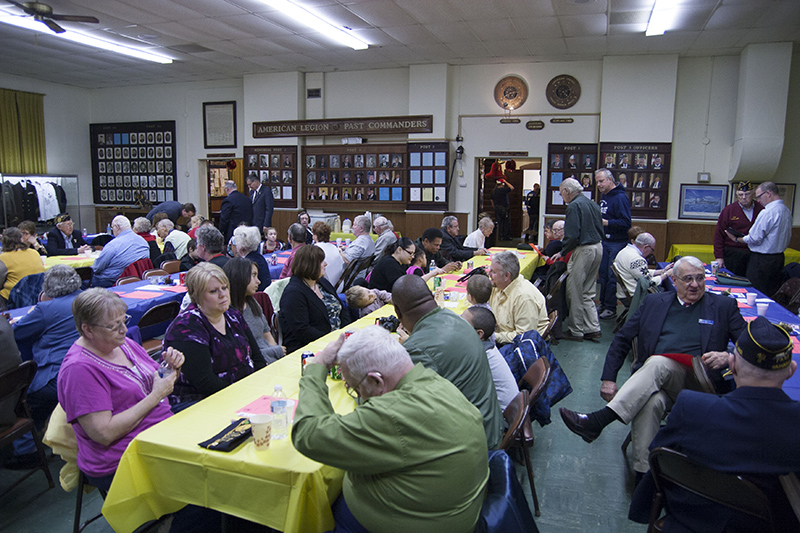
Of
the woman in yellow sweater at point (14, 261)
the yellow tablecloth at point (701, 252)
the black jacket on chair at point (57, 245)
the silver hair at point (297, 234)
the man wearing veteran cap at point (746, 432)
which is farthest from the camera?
the yellow tablecloth at point (701, 252)

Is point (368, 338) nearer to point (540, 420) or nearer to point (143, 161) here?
point (540, 420)

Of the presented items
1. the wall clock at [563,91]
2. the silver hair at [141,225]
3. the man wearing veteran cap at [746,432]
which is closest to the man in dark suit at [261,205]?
the silver hair at [141,225]

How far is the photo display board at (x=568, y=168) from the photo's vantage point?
36.1 ft

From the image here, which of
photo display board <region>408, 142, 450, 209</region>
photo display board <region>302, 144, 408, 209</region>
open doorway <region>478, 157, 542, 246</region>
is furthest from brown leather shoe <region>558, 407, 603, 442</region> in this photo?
open doorway <region>478, 157, 542, 246</region>

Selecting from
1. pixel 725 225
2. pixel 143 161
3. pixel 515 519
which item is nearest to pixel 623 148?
pixel 725 225

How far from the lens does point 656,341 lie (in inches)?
141

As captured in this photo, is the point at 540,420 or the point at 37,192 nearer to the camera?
the point at 540,420

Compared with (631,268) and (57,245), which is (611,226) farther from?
(57,245)

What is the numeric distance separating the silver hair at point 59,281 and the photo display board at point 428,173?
8815 mm

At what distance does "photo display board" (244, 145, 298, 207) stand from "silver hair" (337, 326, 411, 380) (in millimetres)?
11416

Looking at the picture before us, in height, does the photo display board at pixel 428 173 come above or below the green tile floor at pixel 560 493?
above

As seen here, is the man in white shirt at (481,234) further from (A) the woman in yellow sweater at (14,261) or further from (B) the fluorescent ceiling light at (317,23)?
(A) the woman in yellow sweater at (14,261)

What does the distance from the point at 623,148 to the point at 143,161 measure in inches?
468

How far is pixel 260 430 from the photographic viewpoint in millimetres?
2123
